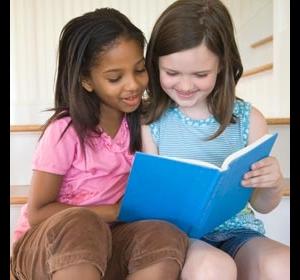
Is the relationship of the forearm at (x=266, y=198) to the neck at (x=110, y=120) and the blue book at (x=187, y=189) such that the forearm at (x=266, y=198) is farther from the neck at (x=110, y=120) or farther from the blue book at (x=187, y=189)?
the neck at (x=110, y=120)

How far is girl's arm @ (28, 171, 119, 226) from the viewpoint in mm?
912

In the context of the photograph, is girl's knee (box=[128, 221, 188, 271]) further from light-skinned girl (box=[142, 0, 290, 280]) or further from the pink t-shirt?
the pink t-shirt

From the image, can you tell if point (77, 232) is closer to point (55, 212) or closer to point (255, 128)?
point (55, 212)

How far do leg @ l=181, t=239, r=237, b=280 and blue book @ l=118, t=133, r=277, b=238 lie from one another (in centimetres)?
7

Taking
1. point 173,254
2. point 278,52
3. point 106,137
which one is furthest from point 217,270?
point 278,52

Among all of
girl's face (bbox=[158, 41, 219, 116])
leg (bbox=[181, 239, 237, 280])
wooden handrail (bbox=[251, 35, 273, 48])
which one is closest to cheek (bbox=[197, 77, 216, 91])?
girl's face (bbox=[158, 41, 219, 116])

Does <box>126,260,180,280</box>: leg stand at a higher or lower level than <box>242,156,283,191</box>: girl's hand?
lower

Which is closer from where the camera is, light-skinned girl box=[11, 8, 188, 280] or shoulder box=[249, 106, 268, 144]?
light-skinned girl box=[11, 8, 188, 280]

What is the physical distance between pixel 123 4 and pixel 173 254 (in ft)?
6.18

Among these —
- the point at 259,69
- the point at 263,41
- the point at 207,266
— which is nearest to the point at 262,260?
the point at 207,266

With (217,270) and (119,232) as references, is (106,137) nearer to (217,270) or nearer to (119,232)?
(119,232)

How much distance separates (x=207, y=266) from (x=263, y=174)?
22cm

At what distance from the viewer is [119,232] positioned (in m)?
0.86
